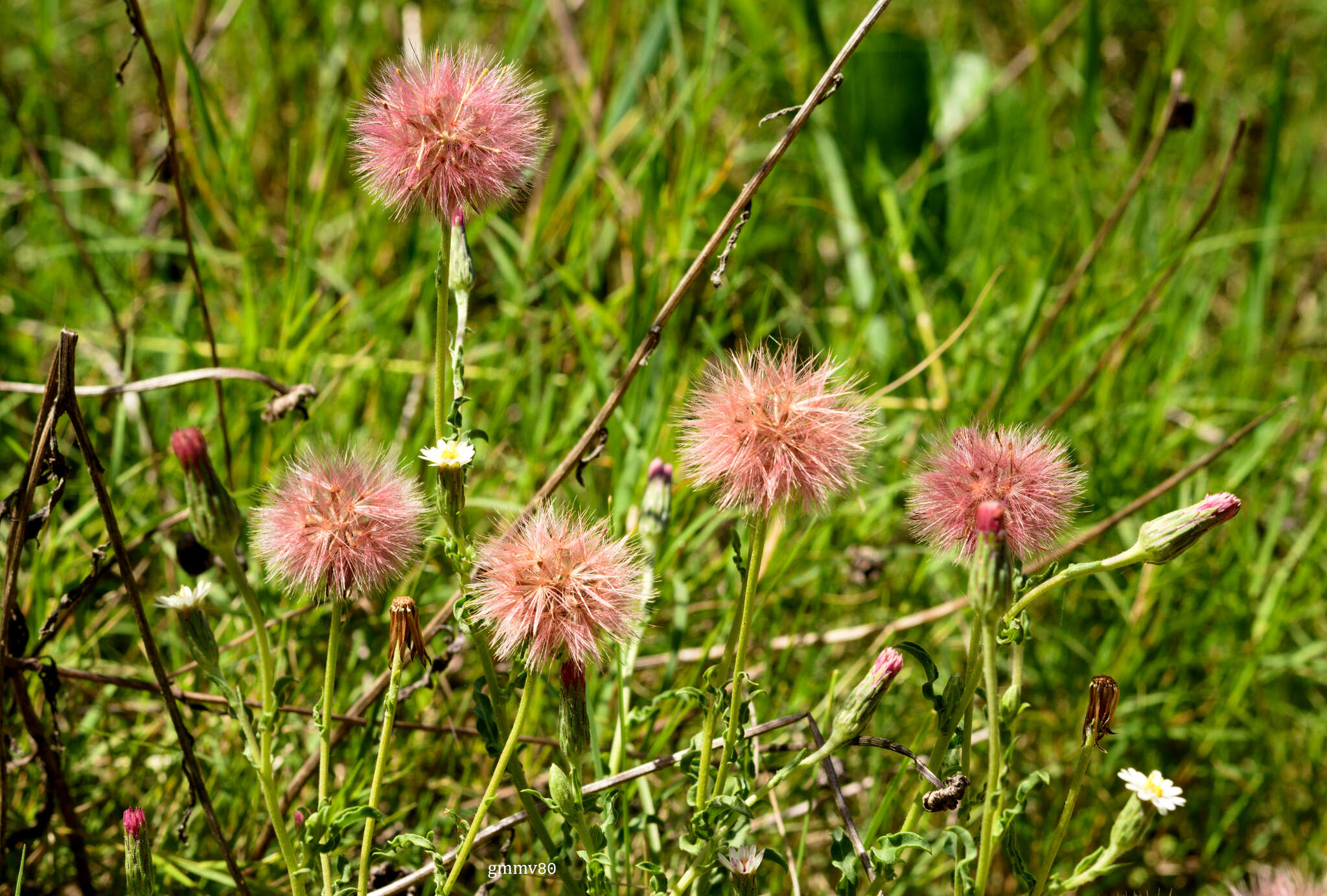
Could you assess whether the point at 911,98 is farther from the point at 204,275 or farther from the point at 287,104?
the point at 204,275

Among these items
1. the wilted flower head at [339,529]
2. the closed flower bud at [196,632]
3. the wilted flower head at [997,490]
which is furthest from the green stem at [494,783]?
the wilted flower head at [997,490]

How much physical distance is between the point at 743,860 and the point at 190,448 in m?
1.00

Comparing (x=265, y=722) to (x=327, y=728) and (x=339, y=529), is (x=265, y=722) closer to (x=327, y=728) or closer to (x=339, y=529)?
(x=327, y=728)

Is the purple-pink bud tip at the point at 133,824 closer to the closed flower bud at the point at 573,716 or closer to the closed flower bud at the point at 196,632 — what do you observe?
the closed flower bud at the point at 196,632

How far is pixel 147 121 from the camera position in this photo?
13.9 ft

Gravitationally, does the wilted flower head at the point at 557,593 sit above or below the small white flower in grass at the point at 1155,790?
above

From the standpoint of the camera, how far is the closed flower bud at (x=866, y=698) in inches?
60.3

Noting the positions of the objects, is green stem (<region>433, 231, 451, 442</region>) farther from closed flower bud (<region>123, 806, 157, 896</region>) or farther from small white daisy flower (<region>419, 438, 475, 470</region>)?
closed flower bud (<region>123, 806, 157, 896</region>)

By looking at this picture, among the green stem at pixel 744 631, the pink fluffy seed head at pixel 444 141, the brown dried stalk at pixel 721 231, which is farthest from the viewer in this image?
the brown dried stalk at pixel 721 231

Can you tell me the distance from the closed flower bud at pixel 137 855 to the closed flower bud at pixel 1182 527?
1.45 meters

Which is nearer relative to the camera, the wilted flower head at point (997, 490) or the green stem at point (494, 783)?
the green stem at point (494, 783)

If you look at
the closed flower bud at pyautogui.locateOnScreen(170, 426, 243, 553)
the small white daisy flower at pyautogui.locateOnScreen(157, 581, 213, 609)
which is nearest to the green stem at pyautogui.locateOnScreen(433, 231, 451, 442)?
the closed flower bud at pyautogui.locateOnScreen(170, 426, 243, 553)

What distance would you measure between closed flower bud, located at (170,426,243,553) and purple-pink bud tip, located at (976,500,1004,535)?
0.97 m

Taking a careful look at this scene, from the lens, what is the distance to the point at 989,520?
1375mm
